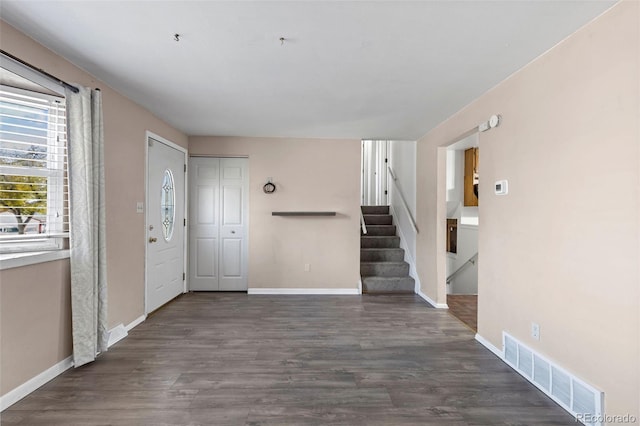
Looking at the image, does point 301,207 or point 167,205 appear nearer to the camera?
point 167,205

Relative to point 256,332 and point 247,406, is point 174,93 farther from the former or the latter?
point 247,406

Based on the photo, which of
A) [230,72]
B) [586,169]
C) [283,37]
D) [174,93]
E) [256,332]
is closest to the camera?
[586,169]

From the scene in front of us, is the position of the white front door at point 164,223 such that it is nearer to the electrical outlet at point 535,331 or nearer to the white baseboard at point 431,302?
the white baseboard at point 431,302

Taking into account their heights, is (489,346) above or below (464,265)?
below

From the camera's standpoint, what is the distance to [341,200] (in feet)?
15.3

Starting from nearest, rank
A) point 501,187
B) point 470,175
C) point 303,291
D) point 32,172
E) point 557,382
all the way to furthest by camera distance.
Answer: point 557,382 → point 32,172 → point 501,187 → point 303,291 → point 470,175

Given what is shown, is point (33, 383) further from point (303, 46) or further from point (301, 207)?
point (301, 207)

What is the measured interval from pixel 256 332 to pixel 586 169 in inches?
122

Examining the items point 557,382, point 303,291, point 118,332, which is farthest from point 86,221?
point 557,382

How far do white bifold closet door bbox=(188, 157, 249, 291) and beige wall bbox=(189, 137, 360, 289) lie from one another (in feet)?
0.52

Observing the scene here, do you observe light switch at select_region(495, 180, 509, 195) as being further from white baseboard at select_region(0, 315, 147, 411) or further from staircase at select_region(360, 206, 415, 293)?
white baseboard at select_region(0, 315, 147, 411)

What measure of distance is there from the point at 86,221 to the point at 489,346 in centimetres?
373

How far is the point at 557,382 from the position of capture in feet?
6.56

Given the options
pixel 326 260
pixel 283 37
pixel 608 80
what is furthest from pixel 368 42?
pixel 326 260
